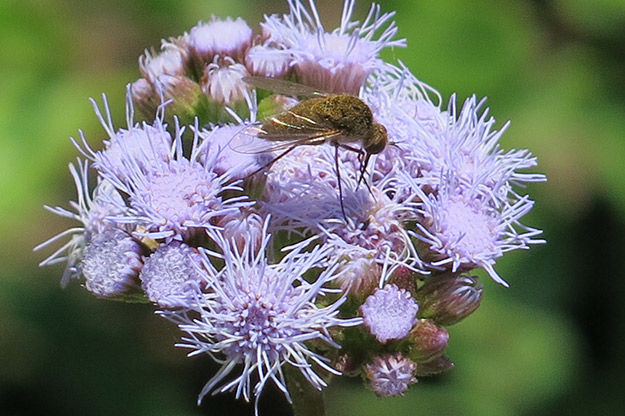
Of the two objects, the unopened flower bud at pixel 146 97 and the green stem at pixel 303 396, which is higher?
the unopened flower bud at pixel 146 97

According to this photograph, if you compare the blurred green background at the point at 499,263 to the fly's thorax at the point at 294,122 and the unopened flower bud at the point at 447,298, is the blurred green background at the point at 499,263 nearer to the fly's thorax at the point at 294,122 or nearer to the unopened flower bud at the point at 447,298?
the unopened flower bud at the point at 447,298

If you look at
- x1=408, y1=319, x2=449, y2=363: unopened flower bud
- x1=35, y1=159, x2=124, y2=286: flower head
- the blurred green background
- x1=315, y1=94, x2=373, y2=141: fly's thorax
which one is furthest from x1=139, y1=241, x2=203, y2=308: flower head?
the blurred green background

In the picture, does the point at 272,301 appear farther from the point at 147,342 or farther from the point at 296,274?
the point at 147,342

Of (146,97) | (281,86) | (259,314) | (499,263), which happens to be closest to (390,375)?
(259,314)

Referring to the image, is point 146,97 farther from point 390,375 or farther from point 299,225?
point 390,375

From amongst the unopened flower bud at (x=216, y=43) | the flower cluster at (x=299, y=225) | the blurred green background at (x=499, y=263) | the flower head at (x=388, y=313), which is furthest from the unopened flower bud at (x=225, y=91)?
the blurred green background at (x=499, y=263)

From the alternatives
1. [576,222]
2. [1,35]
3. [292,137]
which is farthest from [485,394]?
[1,35]
